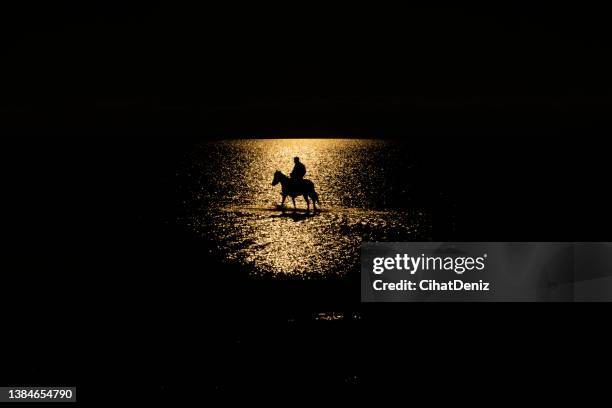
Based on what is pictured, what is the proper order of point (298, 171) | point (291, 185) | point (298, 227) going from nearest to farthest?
point (298, 227)
point (298, 171)
point (291, 185)

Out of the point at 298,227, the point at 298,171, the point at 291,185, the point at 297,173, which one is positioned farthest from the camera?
the point at 291,185

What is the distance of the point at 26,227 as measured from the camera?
28203 millimetres

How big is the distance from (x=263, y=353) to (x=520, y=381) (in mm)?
4280

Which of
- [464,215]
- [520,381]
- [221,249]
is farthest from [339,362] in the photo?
[464,215]

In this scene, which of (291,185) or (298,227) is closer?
(298,227)

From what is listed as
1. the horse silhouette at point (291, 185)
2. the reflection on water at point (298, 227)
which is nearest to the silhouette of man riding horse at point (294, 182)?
the horse silhouette at point (291, 185)

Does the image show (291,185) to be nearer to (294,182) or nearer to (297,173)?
(294,182)

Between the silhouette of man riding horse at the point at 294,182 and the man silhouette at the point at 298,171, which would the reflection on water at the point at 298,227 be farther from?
the man silhouette at the point at 298,171

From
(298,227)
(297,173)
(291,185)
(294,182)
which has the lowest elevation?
(298,227)

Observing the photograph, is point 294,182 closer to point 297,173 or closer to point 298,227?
point 297,173

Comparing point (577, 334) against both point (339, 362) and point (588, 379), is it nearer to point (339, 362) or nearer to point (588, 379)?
point (588, 379)

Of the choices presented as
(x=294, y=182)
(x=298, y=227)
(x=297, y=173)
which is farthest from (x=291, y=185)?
(x=298, y=227)

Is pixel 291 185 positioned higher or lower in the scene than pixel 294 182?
lower

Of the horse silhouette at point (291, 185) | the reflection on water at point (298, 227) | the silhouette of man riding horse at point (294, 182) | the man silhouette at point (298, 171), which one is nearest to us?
the reflection on water at point (298, 227)
